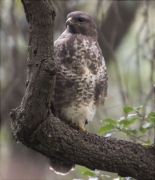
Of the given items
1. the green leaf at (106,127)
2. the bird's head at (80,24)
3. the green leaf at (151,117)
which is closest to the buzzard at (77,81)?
the bird's head at (80,24)

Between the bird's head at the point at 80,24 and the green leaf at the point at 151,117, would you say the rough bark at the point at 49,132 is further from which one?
the bird's head at the point at 80,24

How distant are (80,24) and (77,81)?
596 mm

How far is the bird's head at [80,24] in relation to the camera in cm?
385

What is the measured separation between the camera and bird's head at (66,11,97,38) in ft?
12.6

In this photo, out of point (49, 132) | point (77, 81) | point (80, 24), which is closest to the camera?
point (49, 132)

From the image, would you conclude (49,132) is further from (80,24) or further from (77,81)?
(80,24)

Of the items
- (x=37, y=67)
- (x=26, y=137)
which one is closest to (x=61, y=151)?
(x=26, y=137)

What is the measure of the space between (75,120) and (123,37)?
2.01 metres

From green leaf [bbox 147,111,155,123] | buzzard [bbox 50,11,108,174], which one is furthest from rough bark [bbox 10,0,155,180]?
buzzard [bbox 50,11,108,174]

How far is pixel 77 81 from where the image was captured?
3.50m

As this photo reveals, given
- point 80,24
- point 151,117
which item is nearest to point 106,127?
point 151,117

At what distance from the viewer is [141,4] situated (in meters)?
5.17

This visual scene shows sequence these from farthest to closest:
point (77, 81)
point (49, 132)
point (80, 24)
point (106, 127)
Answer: point (80, 24) < point (77, 81) < point (106, 127) < point (49, 132)

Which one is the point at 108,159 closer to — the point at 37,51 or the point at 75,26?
the point at 37,51
